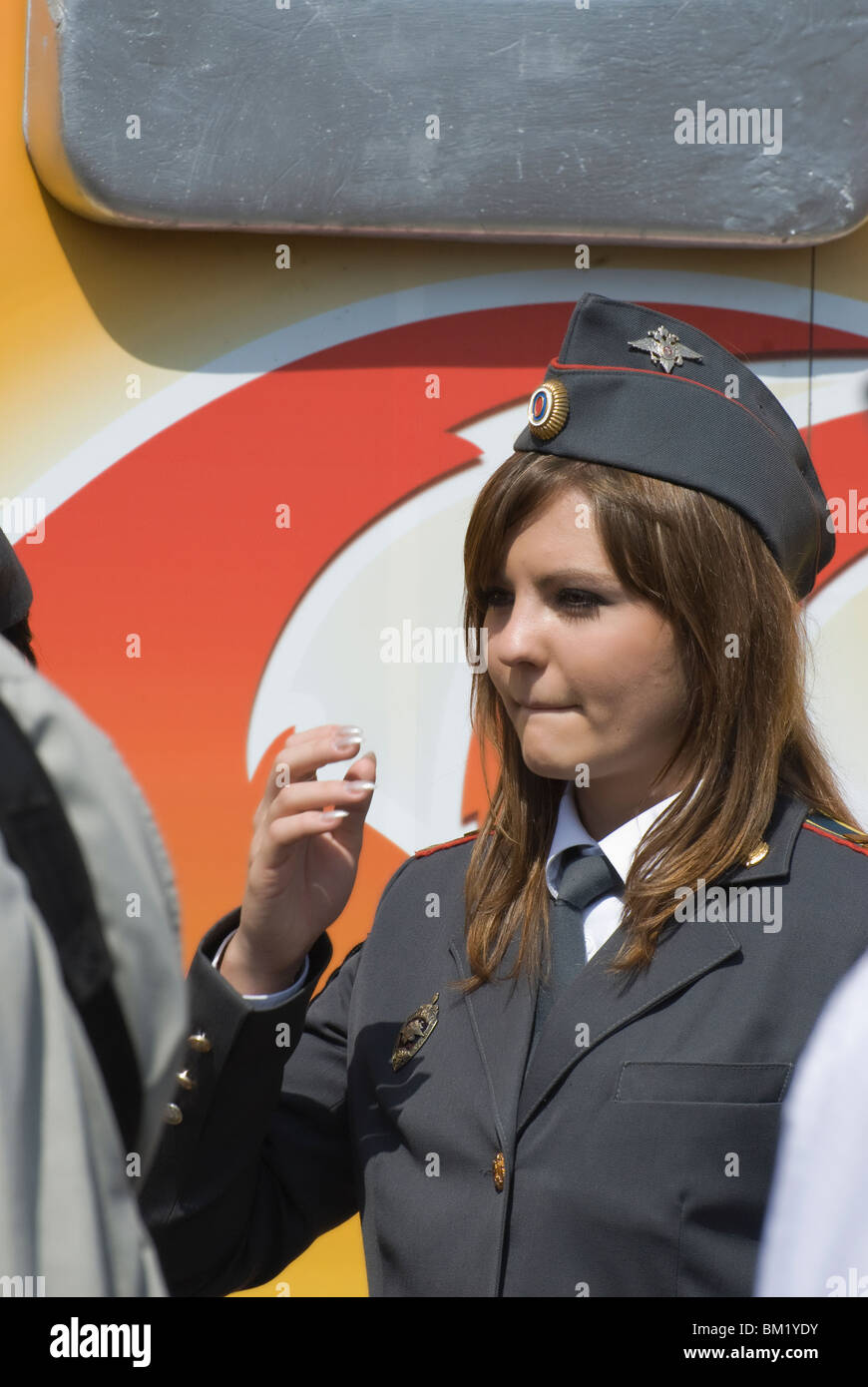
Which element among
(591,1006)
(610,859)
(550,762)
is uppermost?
(550,762)

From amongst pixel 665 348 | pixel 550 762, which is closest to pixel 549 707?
pixel 550 762

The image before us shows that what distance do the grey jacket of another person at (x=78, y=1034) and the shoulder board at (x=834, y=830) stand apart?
88 cm

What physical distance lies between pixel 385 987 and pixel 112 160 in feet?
3.52

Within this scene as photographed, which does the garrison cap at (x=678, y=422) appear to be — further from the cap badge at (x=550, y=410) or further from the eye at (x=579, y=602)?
the eye at (x=579, y=602)

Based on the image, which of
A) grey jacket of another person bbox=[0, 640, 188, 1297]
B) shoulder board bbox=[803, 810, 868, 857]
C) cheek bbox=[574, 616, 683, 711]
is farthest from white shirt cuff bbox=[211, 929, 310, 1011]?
grey jacket of another person bbox=[0, 640, 188, 1297]

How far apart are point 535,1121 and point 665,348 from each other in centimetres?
78

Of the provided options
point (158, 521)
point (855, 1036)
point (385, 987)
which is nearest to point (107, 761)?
point (855, 1036)

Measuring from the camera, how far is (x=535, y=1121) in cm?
131

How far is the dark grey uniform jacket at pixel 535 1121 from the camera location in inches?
48.1

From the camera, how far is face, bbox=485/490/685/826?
1366 millimetres

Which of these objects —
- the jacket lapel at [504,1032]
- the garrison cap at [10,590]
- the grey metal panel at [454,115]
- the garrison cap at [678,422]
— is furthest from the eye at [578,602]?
the grey metal panel at [454,115]

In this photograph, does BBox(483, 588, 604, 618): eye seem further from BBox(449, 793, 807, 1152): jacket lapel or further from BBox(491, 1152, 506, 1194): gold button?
BBox(491, 1152, 506, 1194): gold button

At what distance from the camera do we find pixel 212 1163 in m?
1.36

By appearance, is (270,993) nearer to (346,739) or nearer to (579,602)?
(346,739)
